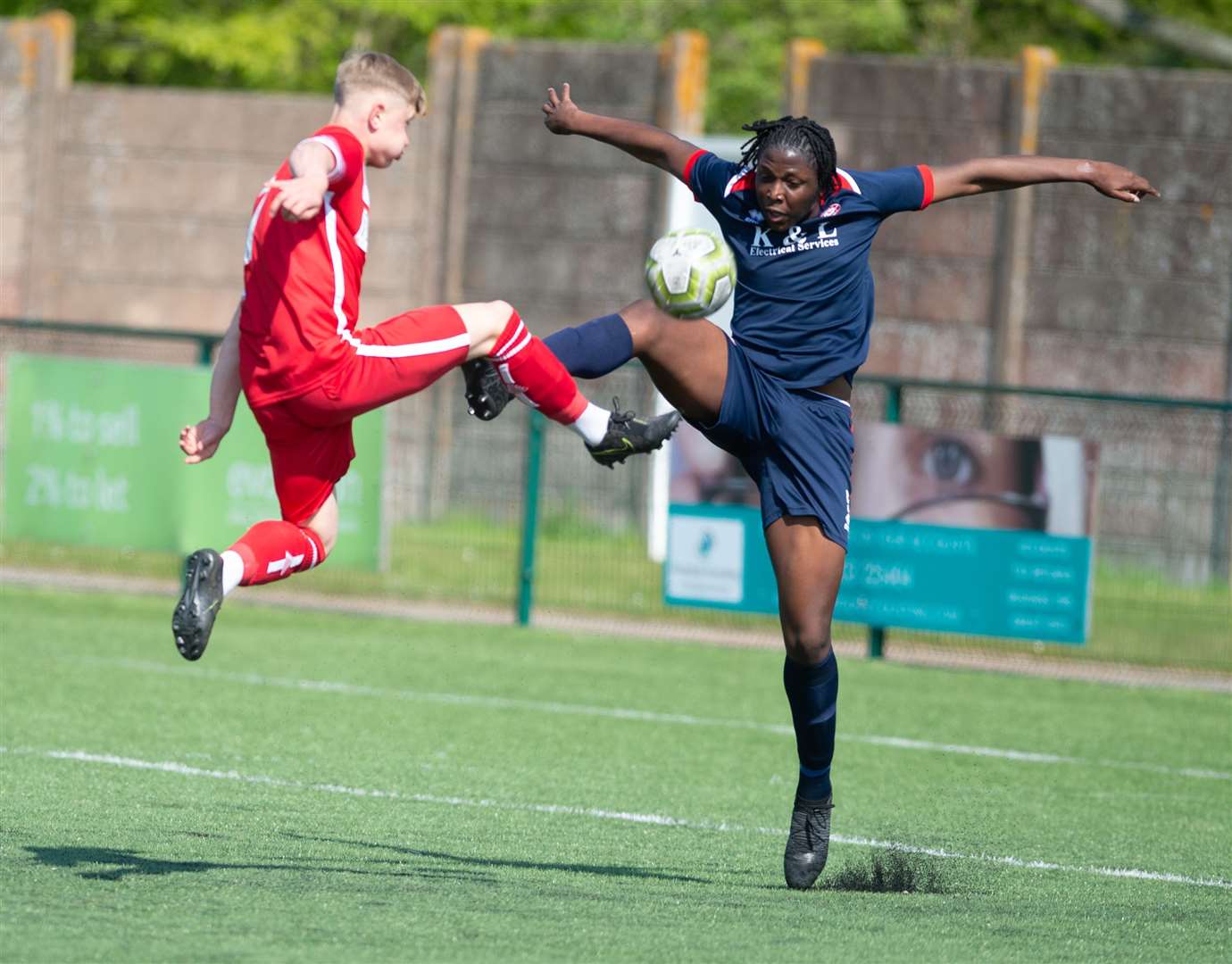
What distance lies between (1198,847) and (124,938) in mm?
4660

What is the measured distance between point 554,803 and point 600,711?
2943 mm

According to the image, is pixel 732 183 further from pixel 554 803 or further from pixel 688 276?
pixel 554 803

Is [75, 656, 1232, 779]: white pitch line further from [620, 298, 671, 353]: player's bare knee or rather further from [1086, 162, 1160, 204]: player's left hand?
[620, 298, 671, 353]: player's bare knee

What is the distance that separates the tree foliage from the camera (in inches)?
1144

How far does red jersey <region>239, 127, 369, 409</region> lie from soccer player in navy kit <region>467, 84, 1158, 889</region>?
113 cm

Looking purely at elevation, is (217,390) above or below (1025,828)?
above

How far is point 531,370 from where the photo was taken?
6273mm

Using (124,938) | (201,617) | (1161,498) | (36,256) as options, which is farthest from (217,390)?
(36,256)

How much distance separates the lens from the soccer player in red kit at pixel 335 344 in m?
6.03


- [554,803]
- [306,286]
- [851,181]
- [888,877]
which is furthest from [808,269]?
[554,803]

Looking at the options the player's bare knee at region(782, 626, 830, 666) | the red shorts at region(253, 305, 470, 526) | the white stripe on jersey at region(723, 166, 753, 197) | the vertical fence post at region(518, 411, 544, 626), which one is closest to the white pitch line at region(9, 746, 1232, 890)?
the player's bare knee at region(782, 626, 830, 666)

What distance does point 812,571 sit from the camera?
678cm

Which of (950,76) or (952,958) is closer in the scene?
(952,958)

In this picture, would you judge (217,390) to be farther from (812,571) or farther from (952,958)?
(952,958)
